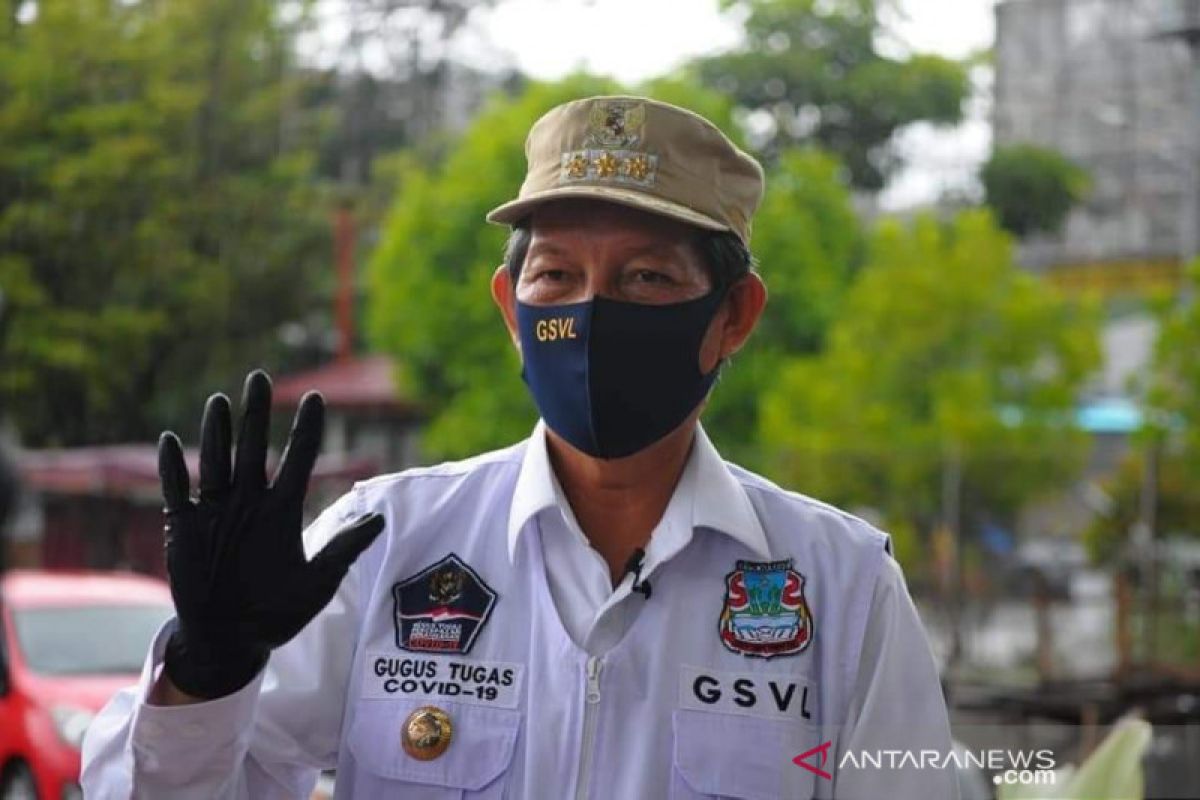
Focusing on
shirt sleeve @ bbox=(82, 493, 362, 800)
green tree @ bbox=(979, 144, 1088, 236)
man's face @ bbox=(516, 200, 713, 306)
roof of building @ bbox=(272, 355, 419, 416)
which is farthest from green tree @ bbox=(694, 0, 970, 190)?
shirt sleeve @ bbox=(82, 493, 362, 800)

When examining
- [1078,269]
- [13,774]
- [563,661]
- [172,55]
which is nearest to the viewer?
[563,661]

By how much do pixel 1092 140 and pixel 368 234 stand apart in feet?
34.3

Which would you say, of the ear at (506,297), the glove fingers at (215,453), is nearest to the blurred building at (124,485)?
the ear at (506,297)

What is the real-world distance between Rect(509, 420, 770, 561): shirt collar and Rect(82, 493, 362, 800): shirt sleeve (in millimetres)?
204

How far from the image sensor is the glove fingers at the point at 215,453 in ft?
6.31

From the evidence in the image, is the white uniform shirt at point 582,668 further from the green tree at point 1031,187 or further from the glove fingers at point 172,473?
the green tree at point 1031,187

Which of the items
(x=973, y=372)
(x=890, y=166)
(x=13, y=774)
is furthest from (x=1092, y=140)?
(x=13, y=774)

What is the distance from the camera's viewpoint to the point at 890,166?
68.7 ft

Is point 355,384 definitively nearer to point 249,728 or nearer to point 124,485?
point 124,485

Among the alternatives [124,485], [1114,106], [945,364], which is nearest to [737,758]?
[945,364]

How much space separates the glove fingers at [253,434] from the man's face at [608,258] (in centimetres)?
44

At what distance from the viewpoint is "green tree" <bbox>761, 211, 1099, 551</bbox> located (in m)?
15.1

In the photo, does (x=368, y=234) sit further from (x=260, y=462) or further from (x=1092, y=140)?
(x=260, y=462)

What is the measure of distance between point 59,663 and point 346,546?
685cm
